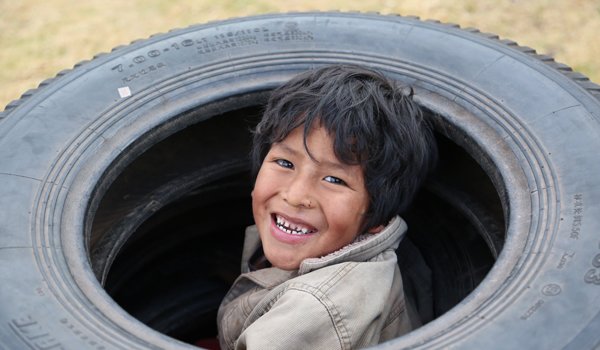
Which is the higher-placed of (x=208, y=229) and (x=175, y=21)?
(x=175, y=21)

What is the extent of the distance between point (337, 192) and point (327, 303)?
9.9 inches

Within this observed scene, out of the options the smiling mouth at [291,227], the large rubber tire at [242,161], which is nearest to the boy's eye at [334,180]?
the smiling mouth at [291,227]

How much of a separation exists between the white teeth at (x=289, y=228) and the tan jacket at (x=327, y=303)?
0.08 meters

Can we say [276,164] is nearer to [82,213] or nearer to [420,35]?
[82,213]

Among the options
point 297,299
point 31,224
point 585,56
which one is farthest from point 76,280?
point 585,56

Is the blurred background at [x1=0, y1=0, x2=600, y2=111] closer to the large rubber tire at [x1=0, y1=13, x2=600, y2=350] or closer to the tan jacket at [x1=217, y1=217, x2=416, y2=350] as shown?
the large rubber tire at [x1=0, y1=13, x2=600, y2=350]

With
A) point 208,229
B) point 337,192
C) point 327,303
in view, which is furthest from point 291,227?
point 208,229

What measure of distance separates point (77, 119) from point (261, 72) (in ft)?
1.35

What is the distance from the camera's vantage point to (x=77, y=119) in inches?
62.4

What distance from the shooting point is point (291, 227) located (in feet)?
5.03

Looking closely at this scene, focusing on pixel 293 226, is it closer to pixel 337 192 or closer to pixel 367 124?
pixel 337 192

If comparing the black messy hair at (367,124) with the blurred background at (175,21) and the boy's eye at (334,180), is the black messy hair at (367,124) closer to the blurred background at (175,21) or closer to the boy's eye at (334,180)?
the boy's eye at (334,180)

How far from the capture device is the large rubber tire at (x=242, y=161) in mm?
1196

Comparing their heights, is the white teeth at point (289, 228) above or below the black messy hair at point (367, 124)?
below
